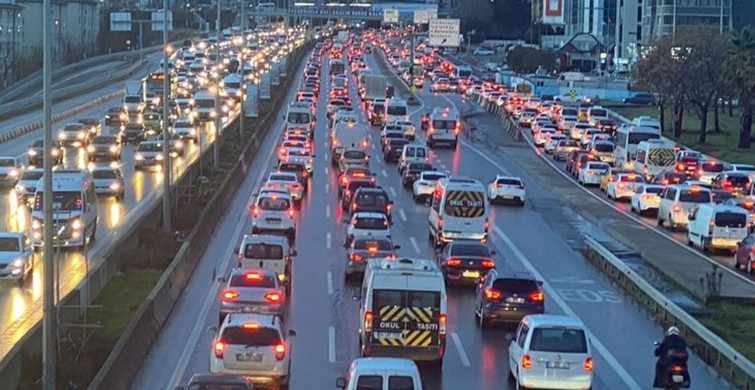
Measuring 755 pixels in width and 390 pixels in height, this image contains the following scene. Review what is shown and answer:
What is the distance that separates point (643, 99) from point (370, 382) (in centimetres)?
11031

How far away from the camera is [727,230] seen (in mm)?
43594

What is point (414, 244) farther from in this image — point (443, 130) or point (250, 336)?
point (443, 130)

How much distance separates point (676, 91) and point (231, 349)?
7413 centimetres

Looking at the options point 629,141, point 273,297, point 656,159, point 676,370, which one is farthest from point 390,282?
point 629,141

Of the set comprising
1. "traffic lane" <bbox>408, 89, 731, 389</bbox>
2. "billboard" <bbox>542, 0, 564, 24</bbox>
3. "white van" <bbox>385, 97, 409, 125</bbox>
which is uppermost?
"billboard" <bbox>542, 0, 564, 24</bbox>

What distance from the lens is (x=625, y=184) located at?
5853cm

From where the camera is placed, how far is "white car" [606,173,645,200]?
5822cm

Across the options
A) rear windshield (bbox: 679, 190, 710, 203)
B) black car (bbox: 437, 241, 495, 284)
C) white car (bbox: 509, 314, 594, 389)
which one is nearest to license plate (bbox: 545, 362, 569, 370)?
white car (bbox: 509, 314, 594, 389)

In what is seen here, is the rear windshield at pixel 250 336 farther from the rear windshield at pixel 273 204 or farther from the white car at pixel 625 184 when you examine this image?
the white car at pixel 625 184

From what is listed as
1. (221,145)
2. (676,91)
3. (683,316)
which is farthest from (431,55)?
(683,316)

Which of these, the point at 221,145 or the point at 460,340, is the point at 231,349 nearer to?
the point at 460,340

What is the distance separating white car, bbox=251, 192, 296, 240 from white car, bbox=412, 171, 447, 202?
37.4 ft

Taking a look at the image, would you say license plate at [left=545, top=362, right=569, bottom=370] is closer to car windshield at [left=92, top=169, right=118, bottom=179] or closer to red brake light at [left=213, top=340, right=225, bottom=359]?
red brake light at [left=213, top=340, right=225, bottom=359]

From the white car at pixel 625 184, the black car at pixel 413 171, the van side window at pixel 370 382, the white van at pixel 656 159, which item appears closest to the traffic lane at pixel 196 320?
the van side window at pixel 370 382
